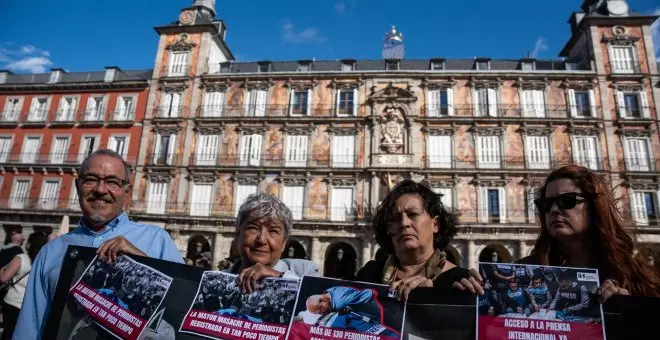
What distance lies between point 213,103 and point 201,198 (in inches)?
276

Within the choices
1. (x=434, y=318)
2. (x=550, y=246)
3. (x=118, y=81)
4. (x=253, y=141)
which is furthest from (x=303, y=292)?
(x=118, y=81)

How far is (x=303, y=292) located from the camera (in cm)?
235

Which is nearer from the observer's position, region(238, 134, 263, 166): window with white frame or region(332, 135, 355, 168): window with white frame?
region(332, 135, 355, 168): window with white frame

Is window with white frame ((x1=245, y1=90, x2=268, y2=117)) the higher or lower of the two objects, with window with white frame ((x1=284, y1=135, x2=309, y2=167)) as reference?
higher

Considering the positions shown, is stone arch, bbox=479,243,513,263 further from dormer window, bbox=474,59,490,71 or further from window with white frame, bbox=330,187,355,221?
dormer window, bbox=474,59,490,71

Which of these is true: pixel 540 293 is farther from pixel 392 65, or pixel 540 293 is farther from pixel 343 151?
pixel 392 65

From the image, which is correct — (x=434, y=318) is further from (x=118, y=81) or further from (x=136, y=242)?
(x=118, y=81)

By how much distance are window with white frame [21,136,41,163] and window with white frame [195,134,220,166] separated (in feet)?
43.1

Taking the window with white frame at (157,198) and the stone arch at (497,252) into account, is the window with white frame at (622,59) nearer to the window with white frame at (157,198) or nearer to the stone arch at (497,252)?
the stone arch at (497,252)

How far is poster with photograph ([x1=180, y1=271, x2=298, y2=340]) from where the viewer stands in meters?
2.32

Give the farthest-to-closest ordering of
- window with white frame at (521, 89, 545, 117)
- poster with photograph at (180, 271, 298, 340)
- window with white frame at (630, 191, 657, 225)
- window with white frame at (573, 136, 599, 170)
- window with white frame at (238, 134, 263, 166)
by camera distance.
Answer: window with white frame at (238, 134, 263, 166), window with white frame at (521, 89, 545, 117), window with white frame at (573, 136, 599, 170), window with white frame at (630, 191, 657, 225), poster with photograph at (180, 271, 298, 340)

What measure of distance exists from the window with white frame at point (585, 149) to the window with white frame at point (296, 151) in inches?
666

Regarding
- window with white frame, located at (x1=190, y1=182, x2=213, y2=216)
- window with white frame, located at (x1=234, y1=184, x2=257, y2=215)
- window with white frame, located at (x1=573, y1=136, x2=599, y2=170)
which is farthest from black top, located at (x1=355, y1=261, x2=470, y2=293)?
window with white frame, located at (x1=573, y1=136, x2=599, y2=170)

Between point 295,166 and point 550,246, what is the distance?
73.9 ft
